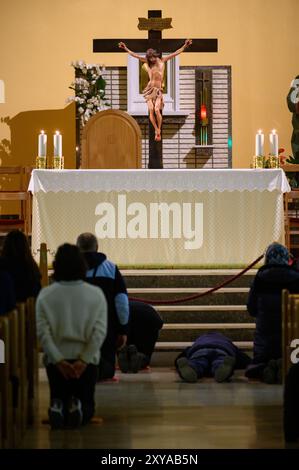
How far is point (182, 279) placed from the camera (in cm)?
1023

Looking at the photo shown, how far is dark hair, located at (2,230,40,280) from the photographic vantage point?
23.5 feet

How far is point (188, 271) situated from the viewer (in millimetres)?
10258

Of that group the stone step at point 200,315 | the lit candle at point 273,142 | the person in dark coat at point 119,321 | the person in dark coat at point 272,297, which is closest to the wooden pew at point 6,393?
the person in dark coat at point 119,321

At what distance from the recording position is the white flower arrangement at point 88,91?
13.7 meters

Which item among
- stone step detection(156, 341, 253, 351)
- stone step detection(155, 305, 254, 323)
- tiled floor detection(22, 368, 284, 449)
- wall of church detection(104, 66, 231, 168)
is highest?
wall of church detection(104, 66, 231, 168)

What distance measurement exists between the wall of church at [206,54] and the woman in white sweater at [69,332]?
8.29 m

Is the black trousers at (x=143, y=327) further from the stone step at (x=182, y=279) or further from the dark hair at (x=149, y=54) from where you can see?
the dark hair at (x=149, y=54)

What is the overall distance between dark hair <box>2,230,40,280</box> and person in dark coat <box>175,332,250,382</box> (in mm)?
1686

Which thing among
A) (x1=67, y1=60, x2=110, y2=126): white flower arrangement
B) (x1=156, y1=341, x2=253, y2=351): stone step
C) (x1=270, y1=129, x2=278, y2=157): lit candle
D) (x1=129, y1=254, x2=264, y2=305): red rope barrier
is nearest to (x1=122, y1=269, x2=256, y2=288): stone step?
(x1=129, y1=254, x2=264, y2=305): red rope barrier

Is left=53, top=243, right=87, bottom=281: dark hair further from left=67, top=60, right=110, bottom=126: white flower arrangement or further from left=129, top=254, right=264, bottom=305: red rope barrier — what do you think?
left=67, top=60, right=110, bottom=126: white flower arrangement

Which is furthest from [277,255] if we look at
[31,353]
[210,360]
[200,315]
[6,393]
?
[6,393]

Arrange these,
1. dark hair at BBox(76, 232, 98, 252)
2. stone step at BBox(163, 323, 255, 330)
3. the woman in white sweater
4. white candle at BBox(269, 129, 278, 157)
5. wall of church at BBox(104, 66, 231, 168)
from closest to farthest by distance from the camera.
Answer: the woman in white sweater, dark hair at BBox(76, 232, 98, 252), stone step at BBox(163, 323, 255, 330), white candle at BBox(269, 129, 278, 157), wall of church at BBox(104, 66, 231, 168)
